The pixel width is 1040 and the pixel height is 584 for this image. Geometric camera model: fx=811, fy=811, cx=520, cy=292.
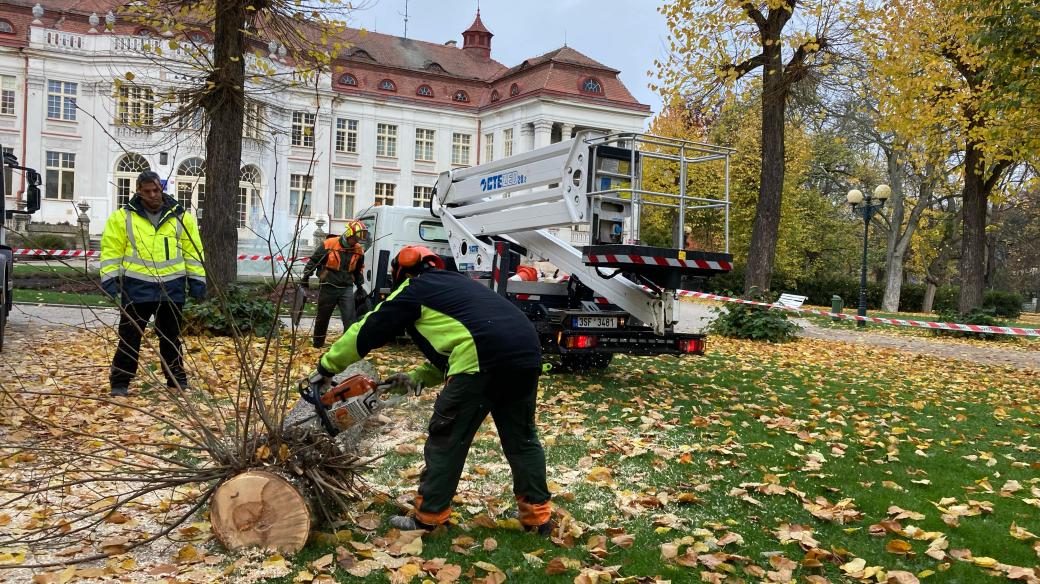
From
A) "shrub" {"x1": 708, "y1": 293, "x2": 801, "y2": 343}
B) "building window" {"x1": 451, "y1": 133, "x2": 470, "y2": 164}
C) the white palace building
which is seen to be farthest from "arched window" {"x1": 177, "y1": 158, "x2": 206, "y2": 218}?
"building window" {"x1": 451, "y1": 133, "x2": 470, "y2": 164}

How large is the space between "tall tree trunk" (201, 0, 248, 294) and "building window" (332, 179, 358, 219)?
39.5 m

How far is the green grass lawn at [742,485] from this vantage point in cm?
416

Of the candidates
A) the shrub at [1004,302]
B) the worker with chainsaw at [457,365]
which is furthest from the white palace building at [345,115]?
the worker with chainsaw at [457,365]

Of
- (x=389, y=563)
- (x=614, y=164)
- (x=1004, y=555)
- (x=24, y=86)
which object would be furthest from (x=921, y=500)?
(x=24, y=86)

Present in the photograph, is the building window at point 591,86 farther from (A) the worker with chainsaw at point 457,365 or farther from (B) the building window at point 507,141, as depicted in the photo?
(A) the worker with chainsaw at point 457,365

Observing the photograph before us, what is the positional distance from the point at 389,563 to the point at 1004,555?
10.7 feet

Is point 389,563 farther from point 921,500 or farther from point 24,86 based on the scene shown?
point 24,86

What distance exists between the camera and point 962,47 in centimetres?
1766

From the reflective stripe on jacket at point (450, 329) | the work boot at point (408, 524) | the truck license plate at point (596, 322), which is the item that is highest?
the reflective stripe on jacket at point (450, 329)

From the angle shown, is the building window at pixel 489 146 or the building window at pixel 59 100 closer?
the building window at pixel 59 100

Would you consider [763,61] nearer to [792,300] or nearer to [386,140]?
[792,300]

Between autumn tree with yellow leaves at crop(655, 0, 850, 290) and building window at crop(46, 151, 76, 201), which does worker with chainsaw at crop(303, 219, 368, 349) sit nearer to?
autumn tree with yellow leaves at crop(655, 0, 850, 290)

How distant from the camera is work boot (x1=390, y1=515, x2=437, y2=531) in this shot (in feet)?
14.4

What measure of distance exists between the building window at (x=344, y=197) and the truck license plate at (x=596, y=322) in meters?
44.3
